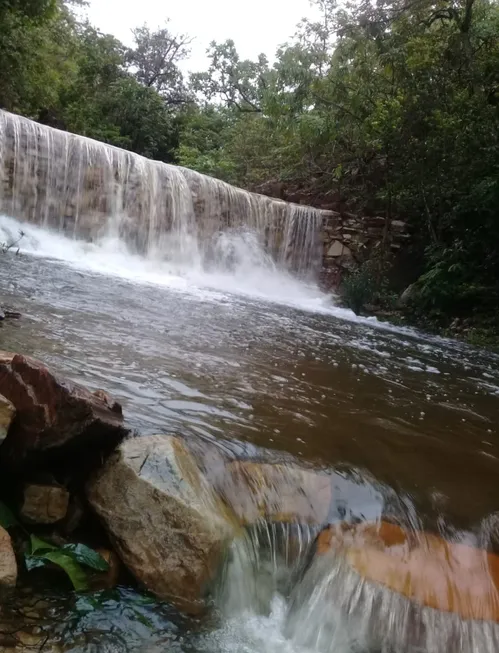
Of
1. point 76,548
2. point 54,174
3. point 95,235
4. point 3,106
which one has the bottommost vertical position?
point 76,548

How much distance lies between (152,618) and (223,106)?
93.7 feet

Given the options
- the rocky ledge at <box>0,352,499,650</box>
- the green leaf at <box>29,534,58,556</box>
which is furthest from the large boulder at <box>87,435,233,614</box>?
the green leaf at <box>29,534,58,556</box>

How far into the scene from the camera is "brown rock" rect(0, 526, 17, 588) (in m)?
1.86

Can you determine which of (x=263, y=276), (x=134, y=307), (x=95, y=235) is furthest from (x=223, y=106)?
(x=134, y=307)

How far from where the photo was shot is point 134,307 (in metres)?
6.57

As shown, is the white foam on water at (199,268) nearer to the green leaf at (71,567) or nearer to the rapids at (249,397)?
the rapids at (249,397)

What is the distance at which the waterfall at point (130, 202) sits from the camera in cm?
1070

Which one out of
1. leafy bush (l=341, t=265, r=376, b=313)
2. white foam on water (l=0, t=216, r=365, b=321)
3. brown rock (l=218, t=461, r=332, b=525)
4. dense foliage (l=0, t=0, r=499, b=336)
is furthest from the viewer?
leafy bush (l=341, t=265, r=376, b=313)

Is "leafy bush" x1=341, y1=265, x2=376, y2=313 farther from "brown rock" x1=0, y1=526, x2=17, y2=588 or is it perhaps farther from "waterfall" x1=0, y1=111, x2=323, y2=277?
"brown rock" x1=0, y1=526, x2=17, y2=588

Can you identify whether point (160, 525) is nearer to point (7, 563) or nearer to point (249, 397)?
point (7, 563)

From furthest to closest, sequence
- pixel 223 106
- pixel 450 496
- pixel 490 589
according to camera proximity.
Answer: pixel 223 106
pixel 450 496
pixel 490 589

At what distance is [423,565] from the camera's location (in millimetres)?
2389

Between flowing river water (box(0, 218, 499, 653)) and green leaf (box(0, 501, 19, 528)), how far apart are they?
350mm

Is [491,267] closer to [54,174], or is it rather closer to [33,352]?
[54,174]
